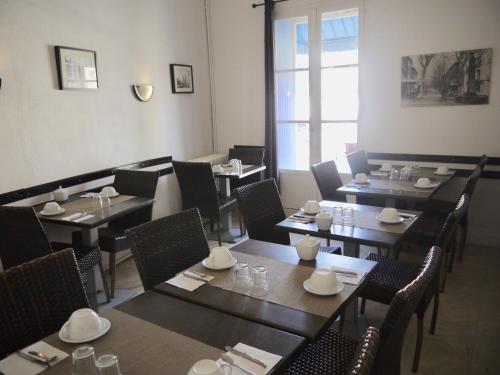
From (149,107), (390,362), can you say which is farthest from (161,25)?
(390,362)

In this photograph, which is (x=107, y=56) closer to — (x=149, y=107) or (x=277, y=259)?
(x=149, y=107)

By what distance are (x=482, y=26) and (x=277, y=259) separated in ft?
10.5

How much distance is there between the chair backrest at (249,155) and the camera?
4.77 meters

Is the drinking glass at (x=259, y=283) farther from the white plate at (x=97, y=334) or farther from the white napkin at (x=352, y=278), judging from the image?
the white plate at (x=97, y=334)

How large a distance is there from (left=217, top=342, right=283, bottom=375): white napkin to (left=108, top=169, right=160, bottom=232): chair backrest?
7.46 feet

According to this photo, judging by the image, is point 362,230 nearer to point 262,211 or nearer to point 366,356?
point 262,211

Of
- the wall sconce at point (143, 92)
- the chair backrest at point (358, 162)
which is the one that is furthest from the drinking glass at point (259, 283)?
the wall sconce at point (143, 92)

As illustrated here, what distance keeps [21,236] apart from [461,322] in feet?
9.05

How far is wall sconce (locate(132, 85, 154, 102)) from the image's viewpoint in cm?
401

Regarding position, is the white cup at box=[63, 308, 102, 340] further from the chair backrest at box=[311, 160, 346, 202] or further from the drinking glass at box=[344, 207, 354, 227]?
the chair backrest at box=[311, 160, 346, 202]

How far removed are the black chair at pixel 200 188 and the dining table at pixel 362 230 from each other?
1.30 meters

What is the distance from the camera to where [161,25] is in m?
4.35

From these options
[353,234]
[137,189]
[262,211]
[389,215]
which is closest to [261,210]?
[262,211]

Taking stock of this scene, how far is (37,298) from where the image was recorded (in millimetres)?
1478
